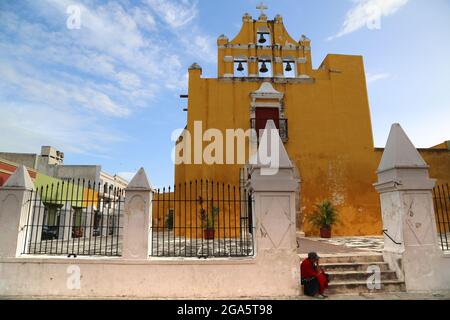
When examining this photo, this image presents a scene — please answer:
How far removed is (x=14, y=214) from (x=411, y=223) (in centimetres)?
800

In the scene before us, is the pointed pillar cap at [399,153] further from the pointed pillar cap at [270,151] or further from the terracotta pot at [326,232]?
the terracotta pot at [326,232]

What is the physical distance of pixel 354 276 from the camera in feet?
19.0

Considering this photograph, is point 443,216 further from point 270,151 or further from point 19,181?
point 19,181

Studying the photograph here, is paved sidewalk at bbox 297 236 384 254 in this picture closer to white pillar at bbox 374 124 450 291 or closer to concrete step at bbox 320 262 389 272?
concrete step at bbox 320 262 389 272

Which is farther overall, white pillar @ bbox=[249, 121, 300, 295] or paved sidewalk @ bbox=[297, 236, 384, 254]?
paved sidewalk @ bbox=[297, 236, 384, 254]

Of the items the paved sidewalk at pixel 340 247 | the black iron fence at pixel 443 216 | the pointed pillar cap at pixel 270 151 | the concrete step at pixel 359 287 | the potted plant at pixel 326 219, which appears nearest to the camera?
the concrete step at pixel 359 287

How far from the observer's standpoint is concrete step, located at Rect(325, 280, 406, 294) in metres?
5.50

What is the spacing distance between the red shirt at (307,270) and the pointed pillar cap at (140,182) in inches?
132

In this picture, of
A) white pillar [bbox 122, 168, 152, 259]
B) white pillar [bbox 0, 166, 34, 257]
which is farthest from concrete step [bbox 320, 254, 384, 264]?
white pillar [bbox 0, 166, 34, 257]

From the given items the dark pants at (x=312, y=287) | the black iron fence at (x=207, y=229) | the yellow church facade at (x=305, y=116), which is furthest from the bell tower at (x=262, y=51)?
the dark pants at (x=312, y=287)

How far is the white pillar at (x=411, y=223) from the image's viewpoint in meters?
5.67

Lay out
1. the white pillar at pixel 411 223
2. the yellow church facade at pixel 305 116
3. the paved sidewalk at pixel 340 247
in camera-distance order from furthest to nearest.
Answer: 1. the yellow church facade at pixel 305 116
2. the paved sidewalk at pixel 340 247
3. the white pillar at pixel 411 223

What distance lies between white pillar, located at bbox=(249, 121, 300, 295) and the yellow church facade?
271 inches

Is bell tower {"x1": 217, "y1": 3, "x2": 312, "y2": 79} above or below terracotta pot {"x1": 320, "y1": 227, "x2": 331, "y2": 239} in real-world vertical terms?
above
